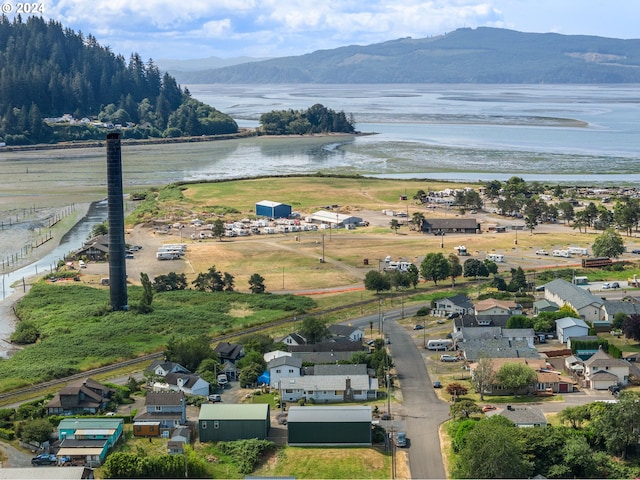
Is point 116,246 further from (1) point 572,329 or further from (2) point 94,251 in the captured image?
(1) point 572,329

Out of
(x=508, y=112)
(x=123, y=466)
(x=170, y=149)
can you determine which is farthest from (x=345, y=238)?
(x=508, y=112)

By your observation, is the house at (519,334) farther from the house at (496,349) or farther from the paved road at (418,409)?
the paved road at (418,409)

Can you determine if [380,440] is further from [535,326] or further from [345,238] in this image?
[345,238]

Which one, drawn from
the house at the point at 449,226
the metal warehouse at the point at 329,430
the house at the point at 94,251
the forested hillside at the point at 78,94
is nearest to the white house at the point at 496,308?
the metal warehouse at the point at 329,430

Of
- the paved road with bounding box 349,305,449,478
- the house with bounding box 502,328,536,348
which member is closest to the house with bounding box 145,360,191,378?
the paved road with bounding box 349,305,449,478

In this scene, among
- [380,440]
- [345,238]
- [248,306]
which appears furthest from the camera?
[345,238]

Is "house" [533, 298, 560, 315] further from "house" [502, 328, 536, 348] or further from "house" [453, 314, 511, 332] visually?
"house" [502, 328, 536, 348]
